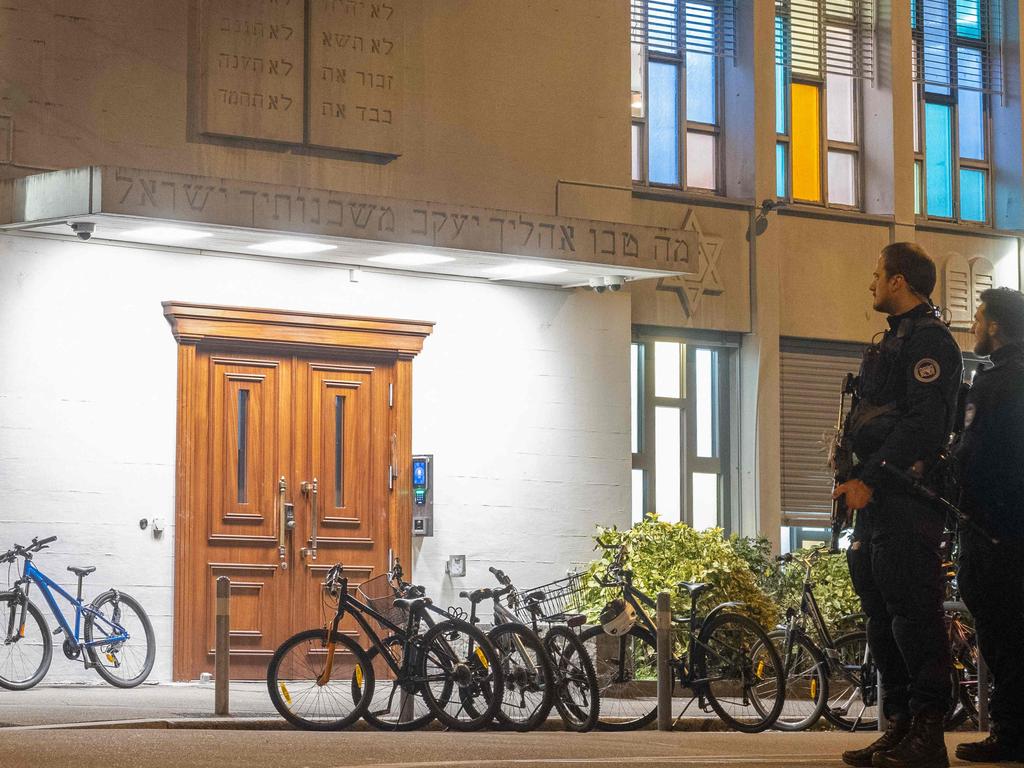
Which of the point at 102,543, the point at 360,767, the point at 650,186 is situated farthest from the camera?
the point at 650,186

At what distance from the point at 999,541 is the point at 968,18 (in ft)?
51.0

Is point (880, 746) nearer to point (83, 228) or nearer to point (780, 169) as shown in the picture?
point (83, 228)

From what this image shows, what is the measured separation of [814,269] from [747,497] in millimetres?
2648

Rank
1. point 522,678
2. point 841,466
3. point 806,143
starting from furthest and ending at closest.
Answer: point 806,143, point 522,678, point 841,466

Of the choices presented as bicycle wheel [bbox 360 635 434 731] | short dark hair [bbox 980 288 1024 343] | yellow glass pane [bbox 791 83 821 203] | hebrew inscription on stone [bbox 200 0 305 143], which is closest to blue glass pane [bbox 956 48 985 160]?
yellow glass pane [bbox 791 83 821 203]

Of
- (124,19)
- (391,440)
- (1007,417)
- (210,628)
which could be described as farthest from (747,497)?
(1007,417)

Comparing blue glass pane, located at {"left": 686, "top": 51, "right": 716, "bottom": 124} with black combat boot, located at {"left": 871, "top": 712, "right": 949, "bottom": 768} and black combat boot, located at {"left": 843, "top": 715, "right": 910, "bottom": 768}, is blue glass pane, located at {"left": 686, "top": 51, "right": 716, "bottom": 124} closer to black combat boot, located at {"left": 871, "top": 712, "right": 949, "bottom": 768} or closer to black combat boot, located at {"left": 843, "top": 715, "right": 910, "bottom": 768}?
black combat boot, located at {"left": 843, "top": 715, "right": 910, "bottom": 768}

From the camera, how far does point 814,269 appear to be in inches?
791

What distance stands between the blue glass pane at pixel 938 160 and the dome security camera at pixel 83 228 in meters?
10.8

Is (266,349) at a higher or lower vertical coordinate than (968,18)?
lower

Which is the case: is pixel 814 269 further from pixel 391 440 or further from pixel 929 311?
pixel 929 311

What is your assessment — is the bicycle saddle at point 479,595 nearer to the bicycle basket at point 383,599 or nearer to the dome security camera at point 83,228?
the bicycle basket at point 383,599

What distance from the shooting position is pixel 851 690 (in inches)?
541

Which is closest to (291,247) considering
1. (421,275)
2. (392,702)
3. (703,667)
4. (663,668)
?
(421,275)
